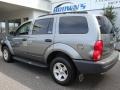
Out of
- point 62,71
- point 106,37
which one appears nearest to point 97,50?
point 106,37

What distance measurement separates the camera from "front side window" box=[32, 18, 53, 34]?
4.68 m

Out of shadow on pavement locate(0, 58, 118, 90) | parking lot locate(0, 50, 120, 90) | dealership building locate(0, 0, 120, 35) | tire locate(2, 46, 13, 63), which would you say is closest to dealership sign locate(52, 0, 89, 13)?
dealership building locate(0, 0, 120, 35)

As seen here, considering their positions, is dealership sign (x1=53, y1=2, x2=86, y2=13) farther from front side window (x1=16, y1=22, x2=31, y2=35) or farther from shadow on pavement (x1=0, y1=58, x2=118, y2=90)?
shadow on pavement (x1=0, y1=58, x2=118, y2=90)

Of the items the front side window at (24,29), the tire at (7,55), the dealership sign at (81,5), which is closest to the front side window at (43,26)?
the front side window at (24,29)

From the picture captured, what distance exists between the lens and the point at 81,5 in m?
13.8

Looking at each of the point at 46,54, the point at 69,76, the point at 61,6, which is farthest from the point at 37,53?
the point at 61,6

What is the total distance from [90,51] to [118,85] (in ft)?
5.03

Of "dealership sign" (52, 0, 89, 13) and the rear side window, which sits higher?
"dealership sign" (52, 0, 89, 13)

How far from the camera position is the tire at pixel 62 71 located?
4074 millimetres

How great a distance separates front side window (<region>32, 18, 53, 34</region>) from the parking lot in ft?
4.60

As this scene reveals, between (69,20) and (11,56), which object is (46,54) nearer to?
(69,20)

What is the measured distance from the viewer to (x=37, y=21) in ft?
16.9

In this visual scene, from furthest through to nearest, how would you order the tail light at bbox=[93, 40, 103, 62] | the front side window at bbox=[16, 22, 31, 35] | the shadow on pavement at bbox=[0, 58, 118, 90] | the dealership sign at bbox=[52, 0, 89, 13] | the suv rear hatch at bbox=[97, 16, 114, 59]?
1. the dealership sign at bbox=[52, 0, 89, 13]
2. the front side window at bbox=[16, 22, 31, 35]
3. the shadow on pavement at bbox=[0, 58, 118, 90]
4. the suv rear hatch at bbox=[97, 16, 114, 59]
5. the tail light at bbox=[93, 40, 103, 62]

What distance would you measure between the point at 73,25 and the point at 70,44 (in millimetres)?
524
